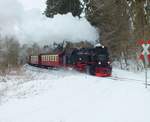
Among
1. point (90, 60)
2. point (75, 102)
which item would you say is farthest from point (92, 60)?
point (75, 102)

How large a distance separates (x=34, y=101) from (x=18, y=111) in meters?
1.48

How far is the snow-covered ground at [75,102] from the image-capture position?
1413cm

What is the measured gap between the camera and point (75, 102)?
1662 cm

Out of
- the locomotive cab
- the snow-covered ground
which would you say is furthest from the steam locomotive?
the snow-covered ground

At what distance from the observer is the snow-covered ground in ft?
46.3

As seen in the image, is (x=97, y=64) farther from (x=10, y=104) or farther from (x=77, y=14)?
(x=77, y=14)

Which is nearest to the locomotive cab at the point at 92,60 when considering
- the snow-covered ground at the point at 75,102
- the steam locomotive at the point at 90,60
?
the steam locomotive at the point at 90,60

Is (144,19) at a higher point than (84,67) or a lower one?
higher

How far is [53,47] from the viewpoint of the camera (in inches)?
1387

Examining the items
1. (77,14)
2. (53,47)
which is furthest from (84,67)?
(77,14)

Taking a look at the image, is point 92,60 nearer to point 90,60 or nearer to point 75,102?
A: point 90,60

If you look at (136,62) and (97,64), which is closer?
(97,64)

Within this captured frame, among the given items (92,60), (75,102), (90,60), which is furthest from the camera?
(90,60)

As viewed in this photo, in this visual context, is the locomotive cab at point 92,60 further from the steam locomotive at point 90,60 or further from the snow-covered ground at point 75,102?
the snow-covered ground at point 75,102
